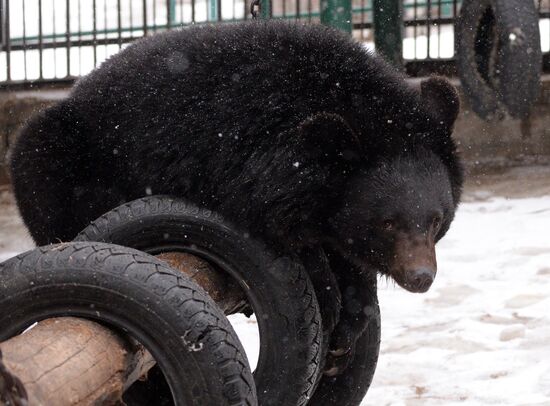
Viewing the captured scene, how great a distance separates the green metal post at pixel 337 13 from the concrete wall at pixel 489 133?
1992mm

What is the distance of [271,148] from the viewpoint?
4.03 m

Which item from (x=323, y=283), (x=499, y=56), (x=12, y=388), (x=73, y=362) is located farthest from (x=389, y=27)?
(x=12, y=388)

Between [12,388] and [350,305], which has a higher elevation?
[12,388]

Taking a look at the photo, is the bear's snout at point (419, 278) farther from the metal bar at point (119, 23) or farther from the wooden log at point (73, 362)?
the metal bar at point (119, 23)

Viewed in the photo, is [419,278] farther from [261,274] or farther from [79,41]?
[79,41]

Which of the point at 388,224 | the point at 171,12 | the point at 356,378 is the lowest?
the point at 356,378

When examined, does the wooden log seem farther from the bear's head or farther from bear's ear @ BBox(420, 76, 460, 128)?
bear's ear @ BBox(420, 76, 460, 128)

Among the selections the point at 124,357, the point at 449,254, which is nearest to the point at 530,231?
the point at 449,254

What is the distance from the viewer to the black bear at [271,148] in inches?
157

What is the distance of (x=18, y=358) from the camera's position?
9.23ft

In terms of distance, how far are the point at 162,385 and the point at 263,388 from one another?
1.27 feet

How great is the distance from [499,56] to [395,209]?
570 centimetres

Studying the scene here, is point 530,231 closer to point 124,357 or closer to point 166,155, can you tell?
point 166,155

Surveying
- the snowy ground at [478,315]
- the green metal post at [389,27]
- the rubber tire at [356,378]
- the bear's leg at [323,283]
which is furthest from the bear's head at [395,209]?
the green metal post at [389,27]
